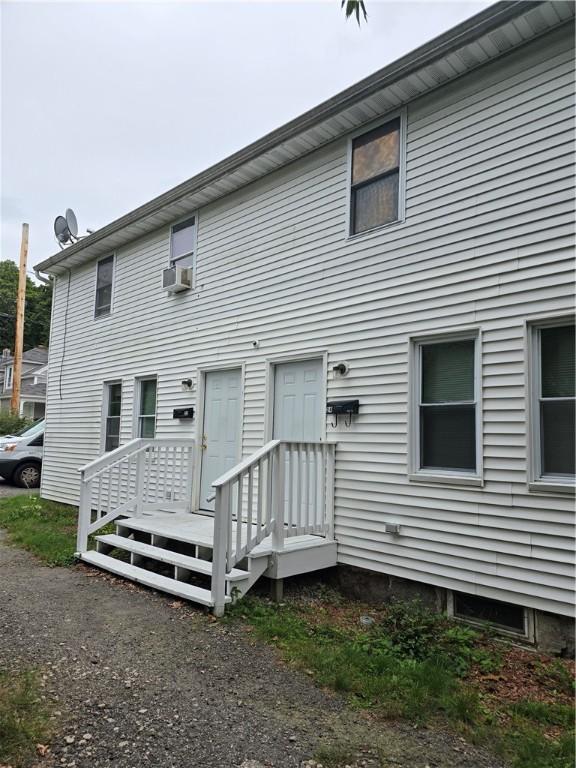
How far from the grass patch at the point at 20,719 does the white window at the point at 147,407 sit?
5.28 metres

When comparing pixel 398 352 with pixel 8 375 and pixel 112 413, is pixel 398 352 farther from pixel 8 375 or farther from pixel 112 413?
pixel 8 375

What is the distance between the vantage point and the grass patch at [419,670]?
2729 millimetres

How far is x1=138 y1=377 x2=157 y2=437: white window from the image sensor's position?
27.5 feet

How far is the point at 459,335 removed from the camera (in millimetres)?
4590

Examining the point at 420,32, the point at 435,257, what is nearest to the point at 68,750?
the point at 435,257

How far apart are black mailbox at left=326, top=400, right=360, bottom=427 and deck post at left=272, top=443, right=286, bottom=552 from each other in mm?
886

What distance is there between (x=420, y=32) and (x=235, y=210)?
3278mm

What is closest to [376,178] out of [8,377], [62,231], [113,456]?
[113,456]

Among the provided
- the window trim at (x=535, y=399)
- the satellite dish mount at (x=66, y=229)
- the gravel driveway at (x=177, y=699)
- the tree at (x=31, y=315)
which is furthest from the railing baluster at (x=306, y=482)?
the tree at (x=31, y=315)

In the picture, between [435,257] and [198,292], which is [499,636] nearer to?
[435,257]

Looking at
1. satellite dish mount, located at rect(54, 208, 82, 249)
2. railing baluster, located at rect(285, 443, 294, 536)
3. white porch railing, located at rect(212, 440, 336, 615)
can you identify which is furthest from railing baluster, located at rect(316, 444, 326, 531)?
satellite dish mount, located at rect(54, 208, 82, 249)

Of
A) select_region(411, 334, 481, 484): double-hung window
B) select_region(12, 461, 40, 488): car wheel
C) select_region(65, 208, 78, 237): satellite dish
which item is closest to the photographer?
select_region(411, 334, 481, 484): double-hung window

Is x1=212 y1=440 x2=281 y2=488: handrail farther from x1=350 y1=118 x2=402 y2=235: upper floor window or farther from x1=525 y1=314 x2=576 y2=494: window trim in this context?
x1=350 y1=118 x2=402 y2=235: upper floor window

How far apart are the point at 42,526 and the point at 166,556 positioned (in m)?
3.96
